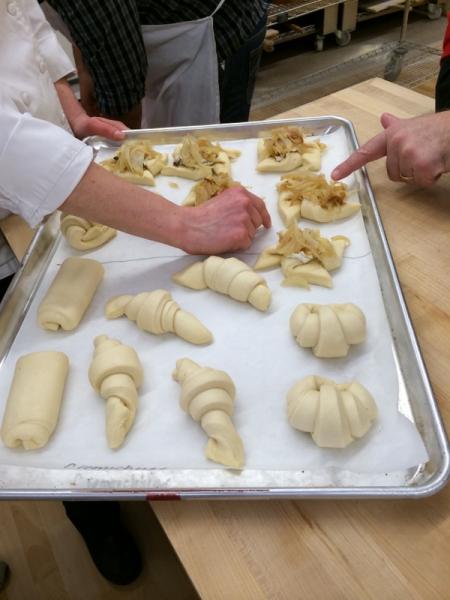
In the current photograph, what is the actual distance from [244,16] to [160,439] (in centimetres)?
140

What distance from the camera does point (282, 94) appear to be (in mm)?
3307

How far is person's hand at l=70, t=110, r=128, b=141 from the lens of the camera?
4.46ft

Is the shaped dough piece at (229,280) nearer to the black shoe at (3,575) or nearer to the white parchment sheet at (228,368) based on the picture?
the white parchment sheet at (228,368)

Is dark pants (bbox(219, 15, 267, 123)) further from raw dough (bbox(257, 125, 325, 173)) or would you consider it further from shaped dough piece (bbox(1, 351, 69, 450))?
shaped dough piece (bbox(1, 351, 69, 450))

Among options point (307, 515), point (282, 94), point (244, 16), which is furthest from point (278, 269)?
point (282, 94)

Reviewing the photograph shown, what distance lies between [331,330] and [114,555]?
2.86ft

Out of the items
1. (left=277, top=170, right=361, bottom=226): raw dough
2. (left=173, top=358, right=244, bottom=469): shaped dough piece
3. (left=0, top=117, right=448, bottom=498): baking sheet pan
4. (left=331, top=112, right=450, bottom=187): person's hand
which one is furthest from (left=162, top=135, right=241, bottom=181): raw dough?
(left=173, top=358, right=244, bottom=469): shaped dough piece

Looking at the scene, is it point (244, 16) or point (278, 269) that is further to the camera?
point (244, 16)

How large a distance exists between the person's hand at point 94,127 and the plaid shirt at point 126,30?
0.64 feet

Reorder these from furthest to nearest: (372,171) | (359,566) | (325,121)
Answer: (325,121), (372,171), (359,566)

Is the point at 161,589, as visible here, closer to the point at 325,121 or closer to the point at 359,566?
the point at 359,566

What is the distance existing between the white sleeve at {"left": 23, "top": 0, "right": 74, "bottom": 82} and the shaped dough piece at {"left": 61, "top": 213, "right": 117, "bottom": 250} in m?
0.48

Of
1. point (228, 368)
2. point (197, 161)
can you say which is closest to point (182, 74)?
point (197, 161)

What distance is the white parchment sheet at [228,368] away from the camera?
0.69 m
